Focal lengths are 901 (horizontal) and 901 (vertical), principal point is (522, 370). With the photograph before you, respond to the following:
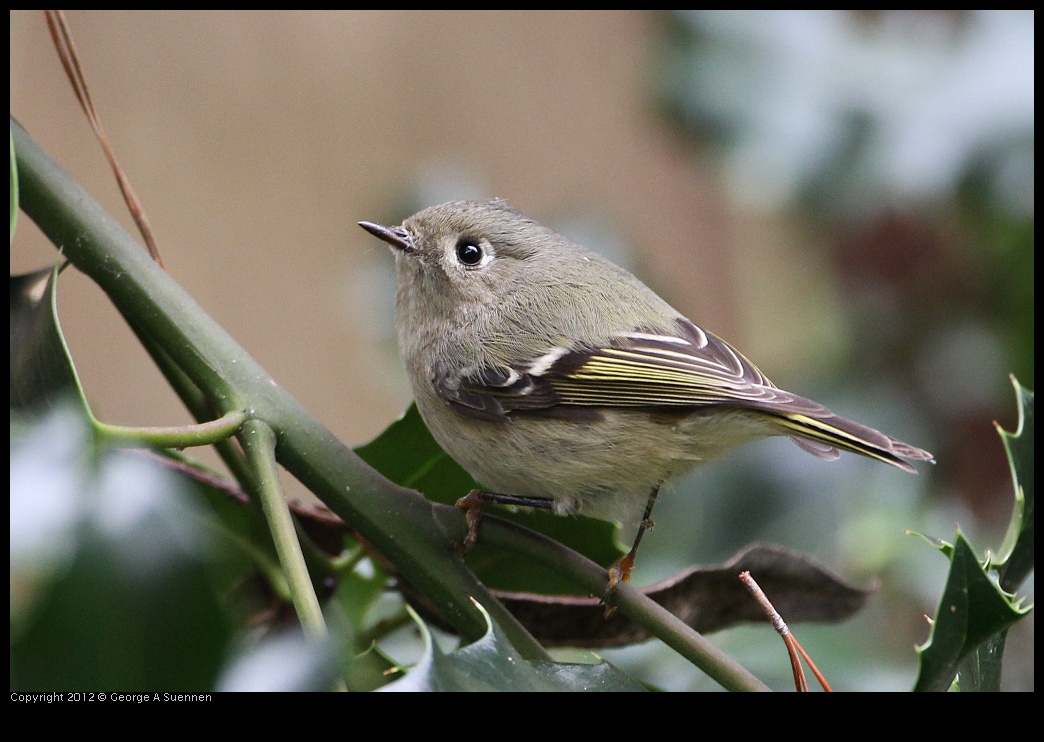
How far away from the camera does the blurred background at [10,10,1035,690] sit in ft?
6.07

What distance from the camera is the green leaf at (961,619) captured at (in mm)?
854

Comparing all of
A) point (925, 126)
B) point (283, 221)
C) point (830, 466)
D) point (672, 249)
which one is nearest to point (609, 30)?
point (672, 249)

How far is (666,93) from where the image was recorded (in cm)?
229

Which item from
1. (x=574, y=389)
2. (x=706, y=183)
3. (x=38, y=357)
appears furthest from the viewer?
(x=706, y=183)

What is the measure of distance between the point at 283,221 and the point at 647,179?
1834 mm

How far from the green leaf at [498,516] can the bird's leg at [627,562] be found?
0.01m

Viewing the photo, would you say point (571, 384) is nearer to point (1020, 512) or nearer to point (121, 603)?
point (1020, 512)

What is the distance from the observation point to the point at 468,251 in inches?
57.5

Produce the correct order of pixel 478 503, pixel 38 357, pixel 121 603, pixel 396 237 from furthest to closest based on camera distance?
1. pixel 396 237
2. pixel 478 503
3. pixel 38 357
4. pixel 121 603

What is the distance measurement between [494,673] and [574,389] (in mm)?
580

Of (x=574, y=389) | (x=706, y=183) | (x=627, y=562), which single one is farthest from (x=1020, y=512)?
(x=706, y=183)
